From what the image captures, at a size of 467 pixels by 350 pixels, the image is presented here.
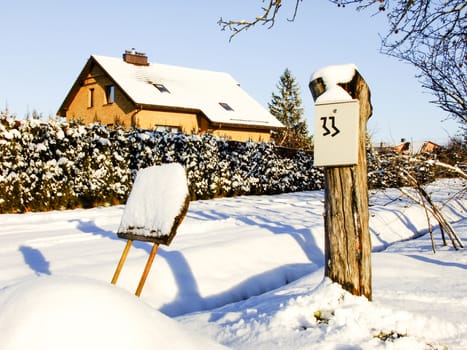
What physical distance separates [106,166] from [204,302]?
298 inches

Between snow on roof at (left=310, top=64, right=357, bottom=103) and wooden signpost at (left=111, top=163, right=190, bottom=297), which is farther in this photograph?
snow on roof at (left=310, top=64, right=357, bottom=103)

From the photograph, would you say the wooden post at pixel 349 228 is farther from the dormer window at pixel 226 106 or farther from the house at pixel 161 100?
the dormer window at pixel 226 106

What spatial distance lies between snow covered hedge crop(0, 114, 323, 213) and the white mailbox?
315 inches

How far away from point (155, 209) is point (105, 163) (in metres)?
8.47

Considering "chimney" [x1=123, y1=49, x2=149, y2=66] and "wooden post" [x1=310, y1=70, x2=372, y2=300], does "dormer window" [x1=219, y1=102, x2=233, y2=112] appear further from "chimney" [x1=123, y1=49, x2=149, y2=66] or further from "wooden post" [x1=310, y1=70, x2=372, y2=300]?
"wooden post" [x1=310, y1=70, x2=372, y2=300]

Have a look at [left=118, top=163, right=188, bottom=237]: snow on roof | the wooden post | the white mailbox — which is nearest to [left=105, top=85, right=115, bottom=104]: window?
[left=118, top=163, right=188, bottom=237]: snow on roof

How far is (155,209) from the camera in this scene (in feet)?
11.2

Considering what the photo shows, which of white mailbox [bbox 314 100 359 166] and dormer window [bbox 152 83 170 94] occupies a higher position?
dormer window [bbox 152 83 170 94]

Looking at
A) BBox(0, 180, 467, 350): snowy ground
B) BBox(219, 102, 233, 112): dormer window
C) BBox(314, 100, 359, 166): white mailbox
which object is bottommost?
BBox(0, 180, 467, 350): snowy ground

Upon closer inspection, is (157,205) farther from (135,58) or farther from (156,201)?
(135,58)

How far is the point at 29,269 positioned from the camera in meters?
5.11

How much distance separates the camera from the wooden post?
3396 millimetres

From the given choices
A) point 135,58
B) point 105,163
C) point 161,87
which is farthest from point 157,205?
point 135,58

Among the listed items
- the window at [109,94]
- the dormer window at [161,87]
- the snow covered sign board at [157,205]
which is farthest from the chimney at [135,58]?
the snow covered sign board at [157,205]
